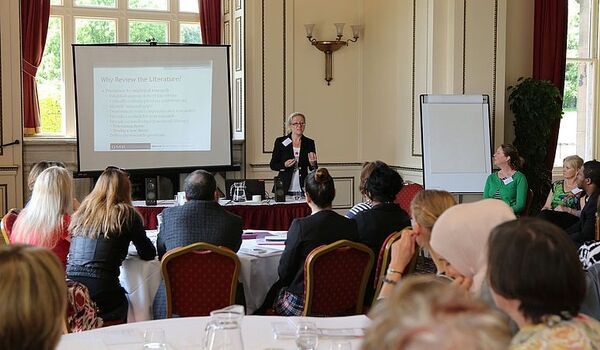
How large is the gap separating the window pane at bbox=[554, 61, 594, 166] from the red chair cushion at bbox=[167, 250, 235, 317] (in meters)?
6.83

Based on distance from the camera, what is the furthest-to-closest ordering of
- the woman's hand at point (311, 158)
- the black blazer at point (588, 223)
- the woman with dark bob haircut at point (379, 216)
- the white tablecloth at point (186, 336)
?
the woman's hand at point (311, 158) → the black blazer at point (588, 223) → the woman with dark bob haircut at point (379, 216) → the white tablecloth at point (186, 336)

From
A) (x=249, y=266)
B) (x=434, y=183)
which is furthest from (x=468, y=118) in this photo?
(x=249, y=266)

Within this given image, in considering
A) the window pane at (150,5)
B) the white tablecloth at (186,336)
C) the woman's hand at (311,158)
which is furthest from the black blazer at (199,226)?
the window pane at (150,5)

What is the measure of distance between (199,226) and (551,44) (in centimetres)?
617

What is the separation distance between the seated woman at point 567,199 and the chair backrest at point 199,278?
3.70 meters

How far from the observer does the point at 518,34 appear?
A: 30.3 feet

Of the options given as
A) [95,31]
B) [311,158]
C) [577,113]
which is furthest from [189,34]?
[577,113]

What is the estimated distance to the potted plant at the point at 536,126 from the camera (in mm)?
8750

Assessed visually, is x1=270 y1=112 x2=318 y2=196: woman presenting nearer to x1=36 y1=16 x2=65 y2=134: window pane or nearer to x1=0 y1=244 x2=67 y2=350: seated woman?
x1=36 y1=16 x2=65 y2=134: window pane

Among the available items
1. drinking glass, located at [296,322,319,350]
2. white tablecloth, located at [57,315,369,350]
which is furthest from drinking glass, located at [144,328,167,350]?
drinking glass, located at [296,322,319,350]

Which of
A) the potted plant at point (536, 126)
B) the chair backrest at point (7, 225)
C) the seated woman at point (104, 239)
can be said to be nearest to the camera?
the seated woman at point (104, 239)

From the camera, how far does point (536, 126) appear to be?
8789 mm

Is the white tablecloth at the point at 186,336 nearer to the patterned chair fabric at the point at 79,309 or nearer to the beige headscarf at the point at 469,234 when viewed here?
the beige headscarf at the point at 469,234

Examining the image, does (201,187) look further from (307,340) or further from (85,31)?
(85,31)
